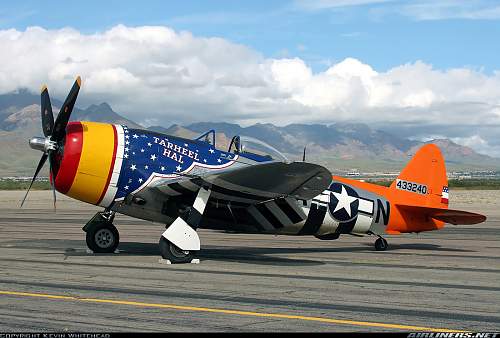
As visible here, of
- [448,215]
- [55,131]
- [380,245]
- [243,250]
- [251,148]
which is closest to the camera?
[55,131]

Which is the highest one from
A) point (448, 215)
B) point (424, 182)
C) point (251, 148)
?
point (251, 148)

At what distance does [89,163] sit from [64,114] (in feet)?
3.45

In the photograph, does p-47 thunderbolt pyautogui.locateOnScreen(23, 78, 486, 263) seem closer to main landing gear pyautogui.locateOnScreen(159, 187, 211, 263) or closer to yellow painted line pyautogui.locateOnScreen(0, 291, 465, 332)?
main landing gear pyautogui.locateOnScreen(159, 187, 211, 263)

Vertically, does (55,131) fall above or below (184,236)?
above

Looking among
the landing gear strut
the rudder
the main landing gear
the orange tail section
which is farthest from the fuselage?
the rudder

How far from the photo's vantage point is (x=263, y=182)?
13703mm

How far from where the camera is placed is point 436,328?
7.30m

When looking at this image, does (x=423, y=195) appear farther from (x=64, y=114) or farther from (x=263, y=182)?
(x=64, y=114)

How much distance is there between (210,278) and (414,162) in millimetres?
8601

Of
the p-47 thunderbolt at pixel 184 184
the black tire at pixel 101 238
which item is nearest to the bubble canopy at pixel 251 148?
the p-47 thunderbolt at pixel 184 184

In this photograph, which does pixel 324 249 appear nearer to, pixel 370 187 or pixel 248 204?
pixel 370 187

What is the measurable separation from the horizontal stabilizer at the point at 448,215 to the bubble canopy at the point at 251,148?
4091 mm

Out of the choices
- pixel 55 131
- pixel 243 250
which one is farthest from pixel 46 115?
pixel 243 250

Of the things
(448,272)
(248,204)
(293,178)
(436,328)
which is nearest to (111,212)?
(248,204)
